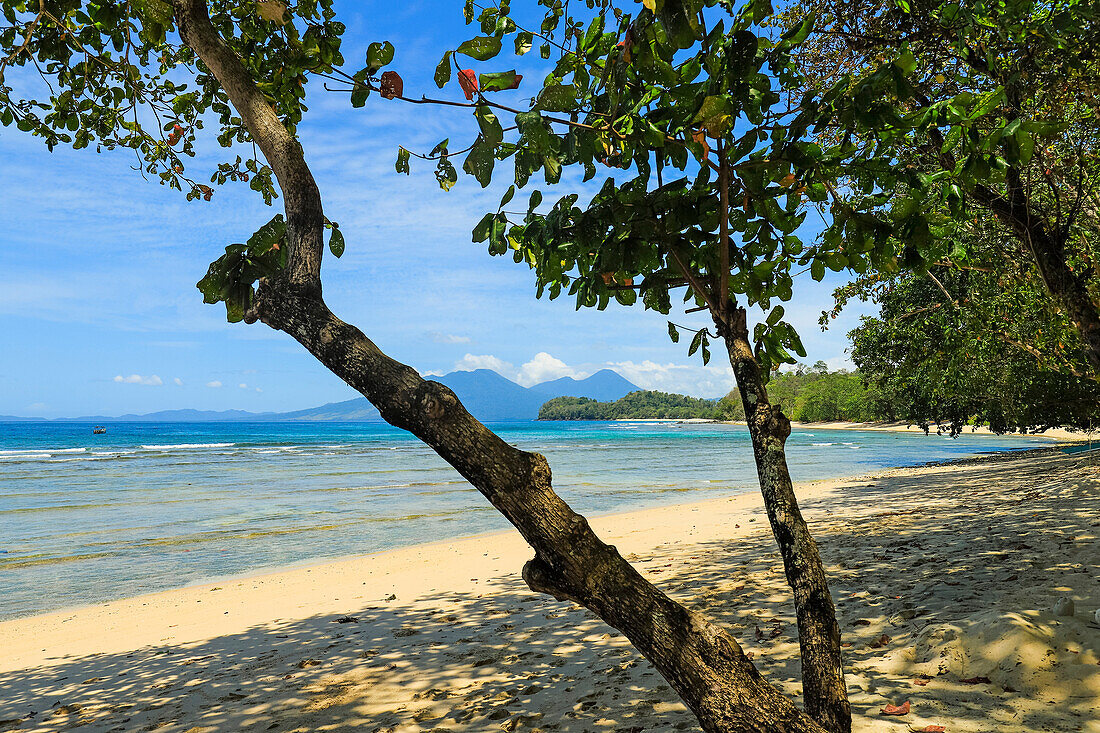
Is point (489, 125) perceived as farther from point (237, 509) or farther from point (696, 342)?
point (237, 509)

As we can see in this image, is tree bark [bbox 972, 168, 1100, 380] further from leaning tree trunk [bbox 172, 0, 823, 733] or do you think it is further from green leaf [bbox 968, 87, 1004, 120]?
leaning tree trunk [bbox 172, 0, 823, 733]

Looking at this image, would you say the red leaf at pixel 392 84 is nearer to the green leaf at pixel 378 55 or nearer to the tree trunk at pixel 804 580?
the green leaf at pixel 378 55

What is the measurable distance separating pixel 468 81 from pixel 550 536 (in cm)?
136

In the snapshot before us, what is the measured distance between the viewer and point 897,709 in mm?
3232

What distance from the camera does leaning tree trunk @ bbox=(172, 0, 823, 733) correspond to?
200 cm

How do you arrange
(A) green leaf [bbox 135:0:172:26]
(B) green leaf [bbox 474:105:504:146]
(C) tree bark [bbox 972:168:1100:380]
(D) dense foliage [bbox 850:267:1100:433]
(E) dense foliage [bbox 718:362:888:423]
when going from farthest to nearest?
1. (E) dense foliage [bbox 718:362:888:423]
2. (D) dense foliage [bbox 850:267:1100:433]
3. (C) tree bark [bbox 972:168:1100:380]
4. (A) green leaf [bbox 135:0:172:26]
5. (B) green leaf [bbox 474:105:504:146]

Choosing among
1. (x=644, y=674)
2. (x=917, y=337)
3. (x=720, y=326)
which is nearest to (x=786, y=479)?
(x=720, y=326)

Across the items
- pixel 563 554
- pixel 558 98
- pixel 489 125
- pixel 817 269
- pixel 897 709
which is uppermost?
pixel 558 98

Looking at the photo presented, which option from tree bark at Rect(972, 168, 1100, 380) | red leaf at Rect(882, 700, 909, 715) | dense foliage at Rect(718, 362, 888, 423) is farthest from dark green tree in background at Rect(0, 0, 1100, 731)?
dense foliage at Rect(718, 362, 888, 423)

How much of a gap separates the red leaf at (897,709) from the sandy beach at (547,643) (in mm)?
53

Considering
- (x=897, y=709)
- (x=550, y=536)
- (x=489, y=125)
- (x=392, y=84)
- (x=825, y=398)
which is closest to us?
(x=489, y=125)

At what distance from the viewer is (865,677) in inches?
147

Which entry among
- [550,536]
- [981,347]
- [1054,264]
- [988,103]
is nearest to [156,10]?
[550,536]

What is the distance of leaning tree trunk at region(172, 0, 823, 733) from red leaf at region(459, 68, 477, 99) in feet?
2.66
